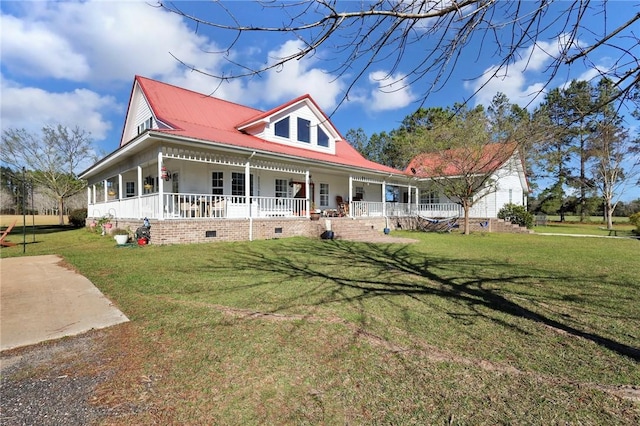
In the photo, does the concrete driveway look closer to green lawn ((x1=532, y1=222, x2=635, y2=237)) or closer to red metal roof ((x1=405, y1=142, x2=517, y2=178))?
red metal roof ((x1=405, y1=142, x2=517, y2=178))

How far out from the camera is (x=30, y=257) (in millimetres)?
8656

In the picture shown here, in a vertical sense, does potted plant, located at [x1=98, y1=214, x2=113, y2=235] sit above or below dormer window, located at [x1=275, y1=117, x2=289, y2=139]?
below

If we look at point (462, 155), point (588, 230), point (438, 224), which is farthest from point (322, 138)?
point (588, 230)

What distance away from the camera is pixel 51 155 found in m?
27.8

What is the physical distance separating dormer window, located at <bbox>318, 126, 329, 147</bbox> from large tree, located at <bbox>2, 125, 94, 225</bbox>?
23.3 m

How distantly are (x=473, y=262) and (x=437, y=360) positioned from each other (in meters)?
6.18

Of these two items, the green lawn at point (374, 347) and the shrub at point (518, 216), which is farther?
the shrub at point (518, 216)

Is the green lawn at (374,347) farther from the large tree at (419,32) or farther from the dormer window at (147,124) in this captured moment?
the dormer window at (147,124)

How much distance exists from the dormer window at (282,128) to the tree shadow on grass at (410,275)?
349 inches

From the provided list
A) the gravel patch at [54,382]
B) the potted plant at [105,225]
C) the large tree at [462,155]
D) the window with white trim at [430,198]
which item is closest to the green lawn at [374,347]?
the gravel patch at [54,382]

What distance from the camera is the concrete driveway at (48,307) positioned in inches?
138

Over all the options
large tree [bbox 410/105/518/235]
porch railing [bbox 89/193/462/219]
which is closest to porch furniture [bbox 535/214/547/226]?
porch railing [bbox 89/193/462/219]

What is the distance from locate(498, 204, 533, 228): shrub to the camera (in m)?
20.2

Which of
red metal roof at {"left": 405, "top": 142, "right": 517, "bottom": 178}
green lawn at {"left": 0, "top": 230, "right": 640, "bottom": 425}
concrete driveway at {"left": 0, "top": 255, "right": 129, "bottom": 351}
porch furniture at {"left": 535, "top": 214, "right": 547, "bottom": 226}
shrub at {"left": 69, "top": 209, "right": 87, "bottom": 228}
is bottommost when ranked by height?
green lawn at {"left": 0, "top": 230, "right": 640, "bottom": 425}
